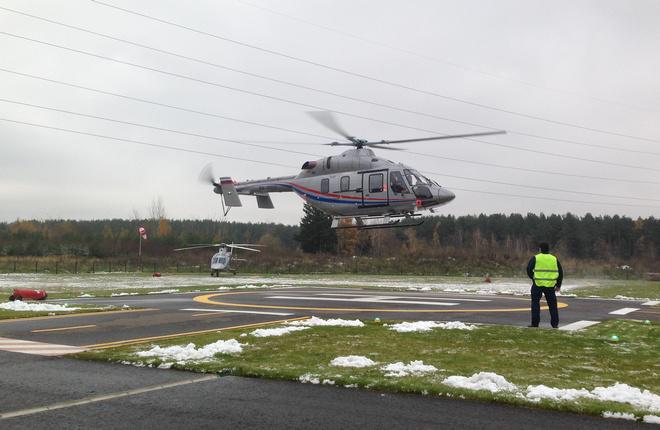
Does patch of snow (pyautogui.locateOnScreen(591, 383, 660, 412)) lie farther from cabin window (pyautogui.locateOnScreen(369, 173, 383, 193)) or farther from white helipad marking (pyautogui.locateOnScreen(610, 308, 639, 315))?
cabin window (pyautogui.locateOnScreen(369, 173, 383, 193))

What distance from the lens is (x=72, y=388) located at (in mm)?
6559

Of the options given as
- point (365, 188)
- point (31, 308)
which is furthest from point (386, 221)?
point (31, 308)

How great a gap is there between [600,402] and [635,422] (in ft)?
1.77

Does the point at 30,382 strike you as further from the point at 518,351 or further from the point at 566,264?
the point at 566,264

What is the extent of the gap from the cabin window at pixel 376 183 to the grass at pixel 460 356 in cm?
1423

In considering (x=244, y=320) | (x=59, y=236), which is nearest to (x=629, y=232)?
(x=59, y=236)

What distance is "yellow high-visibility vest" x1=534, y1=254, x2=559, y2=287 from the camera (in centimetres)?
1250

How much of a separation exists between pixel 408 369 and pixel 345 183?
19.7m

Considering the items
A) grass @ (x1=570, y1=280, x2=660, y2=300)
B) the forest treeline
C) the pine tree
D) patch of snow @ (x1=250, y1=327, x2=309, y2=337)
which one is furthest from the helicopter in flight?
the pine tree

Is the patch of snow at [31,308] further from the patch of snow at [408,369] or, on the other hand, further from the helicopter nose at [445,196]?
the helicopter nose at [445,196]

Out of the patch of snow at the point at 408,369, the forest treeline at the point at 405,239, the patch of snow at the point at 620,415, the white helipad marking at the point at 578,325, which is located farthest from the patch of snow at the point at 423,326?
the forest treeline at the point at 405,239

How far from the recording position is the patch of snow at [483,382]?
6.30 metres

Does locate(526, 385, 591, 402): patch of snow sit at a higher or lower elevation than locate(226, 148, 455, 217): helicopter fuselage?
lower

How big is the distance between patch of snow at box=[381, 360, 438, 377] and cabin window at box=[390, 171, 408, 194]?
1808 centimetres
